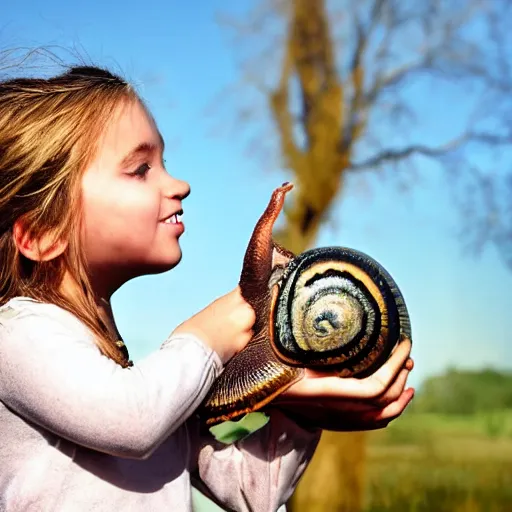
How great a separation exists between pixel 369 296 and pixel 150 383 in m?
0.23

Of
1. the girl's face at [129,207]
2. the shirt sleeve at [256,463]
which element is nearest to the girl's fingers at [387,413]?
the shirt sleeve at [256,463]

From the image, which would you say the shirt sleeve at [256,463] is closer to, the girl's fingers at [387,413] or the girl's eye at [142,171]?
the girl's fingers at [387,413]

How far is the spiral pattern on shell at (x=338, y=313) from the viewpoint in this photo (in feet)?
2.65

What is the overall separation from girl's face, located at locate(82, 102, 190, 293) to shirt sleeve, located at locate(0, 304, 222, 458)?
111mm

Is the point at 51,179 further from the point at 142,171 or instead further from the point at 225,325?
the point at 225,325

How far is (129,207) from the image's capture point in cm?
92

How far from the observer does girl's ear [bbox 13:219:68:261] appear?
93 centimetres

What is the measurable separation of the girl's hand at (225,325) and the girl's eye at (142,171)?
17 cm

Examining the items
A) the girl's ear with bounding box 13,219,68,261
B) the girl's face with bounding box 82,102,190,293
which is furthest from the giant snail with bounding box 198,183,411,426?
the girl's ear with bounding box 13,219,68,261

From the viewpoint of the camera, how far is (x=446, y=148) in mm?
3975

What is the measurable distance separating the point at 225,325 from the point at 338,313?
137 millimetres

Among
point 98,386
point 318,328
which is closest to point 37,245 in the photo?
point 98,386

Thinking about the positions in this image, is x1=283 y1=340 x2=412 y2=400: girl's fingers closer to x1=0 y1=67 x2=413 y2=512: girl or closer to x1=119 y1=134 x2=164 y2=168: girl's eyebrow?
x1=0 y1=67 x2=413 y2=512: girl

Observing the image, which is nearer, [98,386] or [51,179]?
[98,386]
